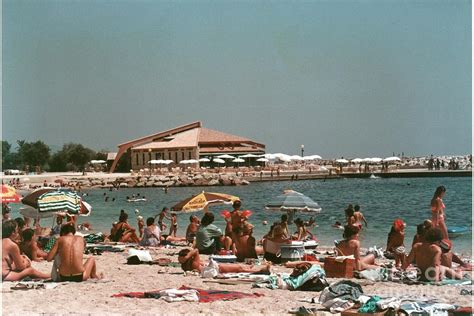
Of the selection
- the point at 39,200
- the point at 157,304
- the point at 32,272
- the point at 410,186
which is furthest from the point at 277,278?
the point at 410,186

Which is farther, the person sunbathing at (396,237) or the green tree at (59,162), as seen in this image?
the green tree at (59,162)

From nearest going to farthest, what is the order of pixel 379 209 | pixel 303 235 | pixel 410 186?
pixel 303 235
pixel 379 209
pixel 410 186

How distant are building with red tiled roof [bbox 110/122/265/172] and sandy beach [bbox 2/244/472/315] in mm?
54403

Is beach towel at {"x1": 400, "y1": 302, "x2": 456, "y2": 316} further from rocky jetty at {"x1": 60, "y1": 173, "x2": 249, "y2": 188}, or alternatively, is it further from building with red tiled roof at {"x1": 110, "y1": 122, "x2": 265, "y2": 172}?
building with red tiled roof at {"x1": 110, "y1": 122, "x2": 265, "y2": 172}

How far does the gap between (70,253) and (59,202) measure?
4.03 m

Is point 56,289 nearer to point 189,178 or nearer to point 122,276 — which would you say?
point 122,276

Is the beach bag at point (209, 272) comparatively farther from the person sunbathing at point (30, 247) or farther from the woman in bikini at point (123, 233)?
the woman in bikini at point (123, 233)

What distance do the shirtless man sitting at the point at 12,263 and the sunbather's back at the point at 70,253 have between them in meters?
0.42

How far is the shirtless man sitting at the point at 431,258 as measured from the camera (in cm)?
837

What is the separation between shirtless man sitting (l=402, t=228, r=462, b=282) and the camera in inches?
329

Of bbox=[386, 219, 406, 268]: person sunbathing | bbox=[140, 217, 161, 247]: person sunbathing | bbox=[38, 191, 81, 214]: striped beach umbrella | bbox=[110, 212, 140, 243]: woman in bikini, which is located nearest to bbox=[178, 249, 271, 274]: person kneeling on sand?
bbox=[386, 219, 406, 268]: person sunbathing

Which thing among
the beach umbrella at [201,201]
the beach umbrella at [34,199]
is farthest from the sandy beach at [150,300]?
the beach umbrella at [201,201]

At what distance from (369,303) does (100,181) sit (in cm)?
5502

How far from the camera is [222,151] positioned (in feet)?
209
